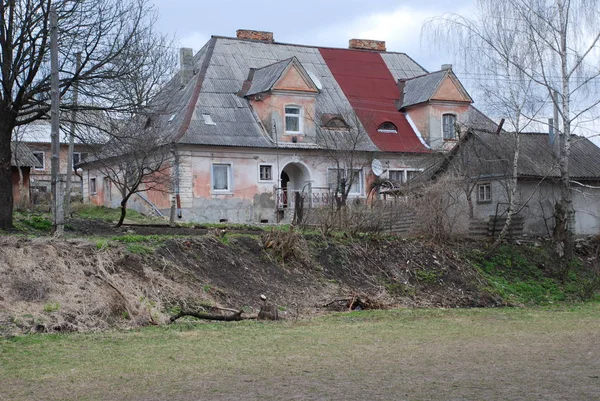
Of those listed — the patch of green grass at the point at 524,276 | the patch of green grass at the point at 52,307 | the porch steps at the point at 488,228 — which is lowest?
the patch of green grass at the point at 524,276

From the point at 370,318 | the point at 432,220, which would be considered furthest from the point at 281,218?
the point at 370,318

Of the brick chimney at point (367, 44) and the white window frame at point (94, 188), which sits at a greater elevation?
the brick chimney at point (367, 44)

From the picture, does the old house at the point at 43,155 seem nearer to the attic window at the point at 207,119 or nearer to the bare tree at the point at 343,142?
the attic window at the point at 207,119

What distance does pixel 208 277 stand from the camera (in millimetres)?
22375

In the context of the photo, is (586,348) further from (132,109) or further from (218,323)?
(132,109)

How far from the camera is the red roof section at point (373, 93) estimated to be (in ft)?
153

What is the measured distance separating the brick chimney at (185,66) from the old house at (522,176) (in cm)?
1421

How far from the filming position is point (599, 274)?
2995 cm

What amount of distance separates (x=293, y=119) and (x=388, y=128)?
19.8 feet

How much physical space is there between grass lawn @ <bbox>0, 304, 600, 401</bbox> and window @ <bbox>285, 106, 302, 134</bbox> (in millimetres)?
25024

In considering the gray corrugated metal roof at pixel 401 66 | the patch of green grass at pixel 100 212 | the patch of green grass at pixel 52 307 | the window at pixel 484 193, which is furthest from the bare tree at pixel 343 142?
the patch of green grass at pixel 52 307

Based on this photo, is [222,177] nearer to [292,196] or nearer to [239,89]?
[292,196]

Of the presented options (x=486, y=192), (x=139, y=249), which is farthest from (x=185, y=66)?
(x=139, y=249)

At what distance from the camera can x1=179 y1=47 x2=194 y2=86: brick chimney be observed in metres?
45.7
